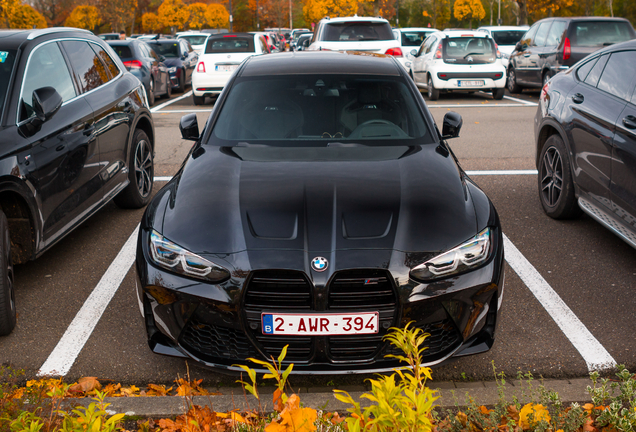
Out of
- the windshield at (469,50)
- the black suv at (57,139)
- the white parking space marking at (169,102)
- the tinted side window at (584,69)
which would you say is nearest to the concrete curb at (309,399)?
the black suv at (57,139)

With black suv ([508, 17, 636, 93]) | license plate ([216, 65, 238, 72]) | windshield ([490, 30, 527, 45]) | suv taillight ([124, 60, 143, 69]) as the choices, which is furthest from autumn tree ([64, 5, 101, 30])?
black suv ([508, 17, 636, 93])

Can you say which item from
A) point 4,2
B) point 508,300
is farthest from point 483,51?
point 4,2

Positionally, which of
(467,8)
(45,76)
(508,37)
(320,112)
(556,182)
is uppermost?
(45,76)

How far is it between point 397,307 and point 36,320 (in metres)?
2.42

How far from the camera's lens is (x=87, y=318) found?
4043 mm

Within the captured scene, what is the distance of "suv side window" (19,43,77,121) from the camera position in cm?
436

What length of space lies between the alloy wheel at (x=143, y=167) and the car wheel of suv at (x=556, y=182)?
3.90 m

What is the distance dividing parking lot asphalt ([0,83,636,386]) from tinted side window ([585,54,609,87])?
125 centimetres

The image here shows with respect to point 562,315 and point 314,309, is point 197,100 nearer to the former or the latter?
point 562,315

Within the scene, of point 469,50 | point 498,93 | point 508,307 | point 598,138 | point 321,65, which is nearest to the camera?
point 508,307

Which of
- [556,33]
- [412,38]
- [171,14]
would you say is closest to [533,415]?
[556,33]

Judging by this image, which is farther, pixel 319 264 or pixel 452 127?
pixel 452 127

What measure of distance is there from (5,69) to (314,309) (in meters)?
3.02

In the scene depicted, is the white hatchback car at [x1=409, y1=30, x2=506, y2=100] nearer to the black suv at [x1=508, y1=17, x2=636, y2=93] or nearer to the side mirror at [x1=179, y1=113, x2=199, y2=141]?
the black suv at [x1=508, y1=17, x2=636, y2=93]
